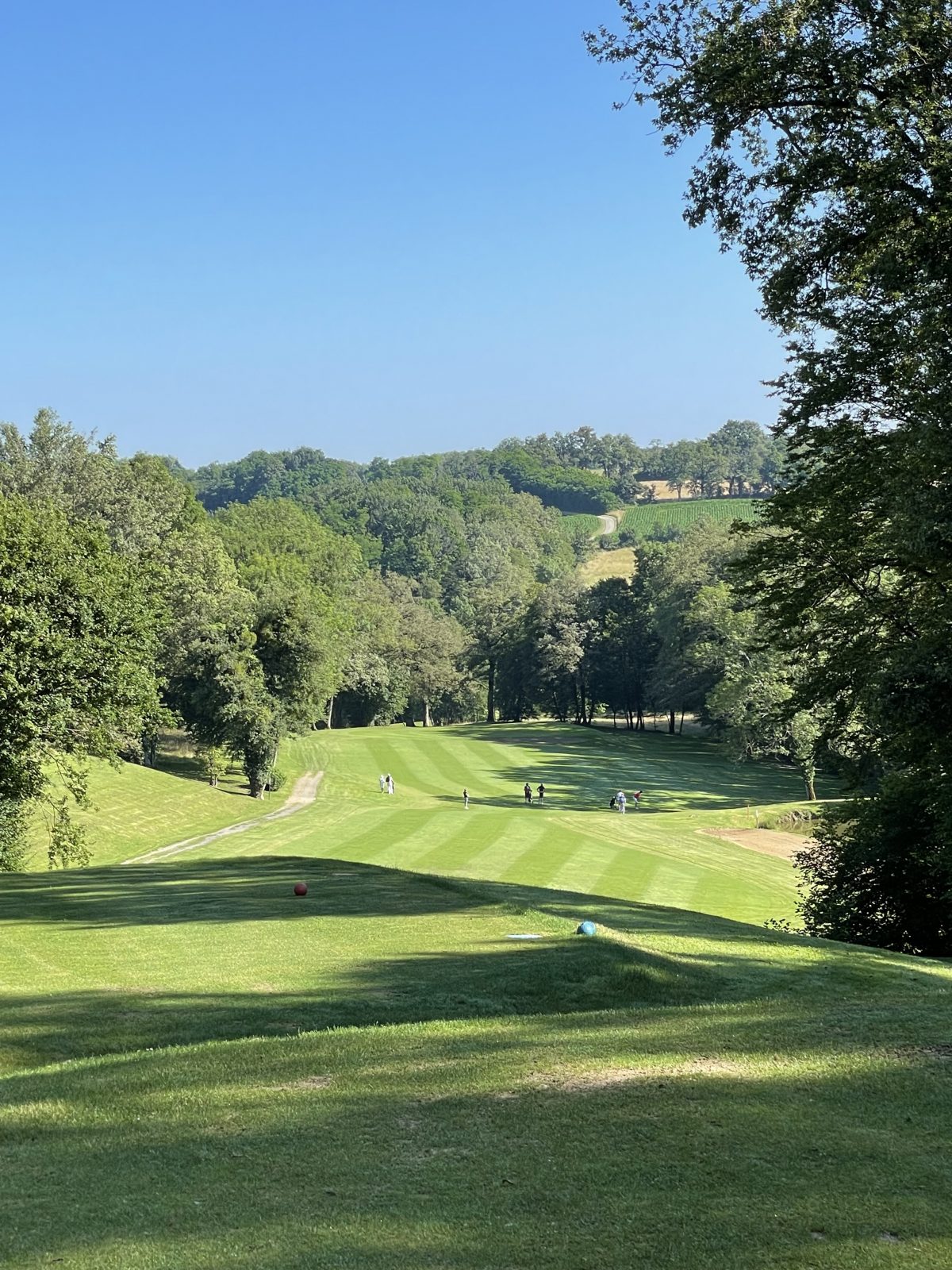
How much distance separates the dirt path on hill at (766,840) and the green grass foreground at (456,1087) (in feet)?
112

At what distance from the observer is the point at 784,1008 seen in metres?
10.9

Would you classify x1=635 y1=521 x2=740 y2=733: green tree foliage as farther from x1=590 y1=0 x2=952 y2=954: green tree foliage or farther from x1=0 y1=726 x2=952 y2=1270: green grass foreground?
x1=0 y1=726 x2=952 y2=1270: green grass foreground

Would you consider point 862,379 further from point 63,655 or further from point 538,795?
point 538,795

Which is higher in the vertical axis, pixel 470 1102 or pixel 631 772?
pixel 470 1102

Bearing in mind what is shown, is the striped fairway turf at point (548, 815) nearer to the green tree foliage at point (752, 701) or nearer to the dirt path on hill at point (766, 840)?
the dirt path on hill at point (766, 840)

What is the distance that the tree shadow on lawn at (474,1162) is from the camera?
17.7 feet

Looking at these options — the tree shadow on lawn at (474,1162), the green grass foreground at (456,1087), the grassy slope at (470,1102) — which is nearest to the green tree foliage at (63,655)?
the green grass foreground at (456,1087)

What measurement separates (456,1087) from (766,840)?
4814cm

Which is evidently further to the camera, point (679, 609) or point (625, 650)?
point (625, 650)

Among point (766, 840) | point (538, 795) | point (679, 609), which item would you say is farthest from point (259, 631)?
point (679, 609)

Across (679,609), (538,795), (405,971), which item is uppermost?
(679,609)

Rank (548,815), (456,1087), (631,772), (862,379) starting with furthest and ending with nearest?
(631,772) → (548,815) → (862,379) → (456,1087)

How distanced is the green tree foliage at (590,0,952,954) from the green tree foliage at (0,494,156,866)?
16252 millimetres

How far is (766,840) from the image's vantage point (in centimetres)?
5356
